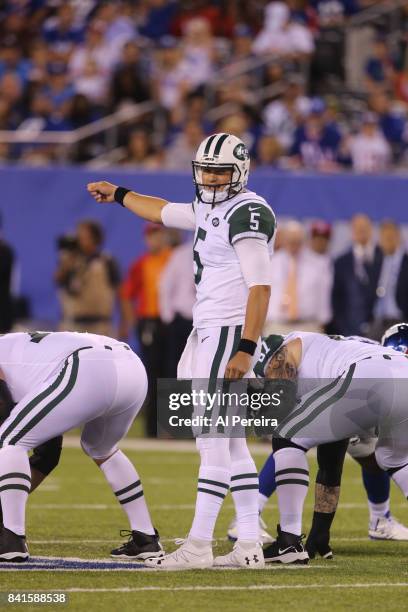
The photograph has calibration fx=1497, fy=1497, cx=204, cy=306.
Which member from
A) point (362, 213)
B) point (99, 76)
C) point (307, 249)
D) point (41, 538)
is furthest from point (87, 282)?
point (41, 538)

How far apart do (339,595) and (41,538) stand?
228cm

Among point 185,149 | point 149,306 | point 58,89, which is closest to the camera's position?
point 149,306

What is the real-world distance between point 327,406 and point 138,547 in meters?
1.15

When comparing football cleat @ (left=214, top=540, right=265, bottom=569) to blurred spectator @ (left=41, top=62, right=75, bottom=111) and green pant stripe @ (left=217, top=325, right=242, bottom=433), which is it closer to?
green pant stripe @ (left=217, top=325, right=242, bottom=433)

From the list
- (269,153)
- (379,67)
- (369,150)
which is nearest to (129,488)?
(269,153)

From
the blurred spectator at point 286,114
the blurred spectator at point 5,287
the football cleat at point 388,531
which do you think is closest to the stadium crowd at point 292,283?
the blurred spectator at point 5,287

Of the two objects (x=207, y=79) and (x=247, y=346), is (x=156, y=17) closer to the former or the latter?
(x=207, y=79)

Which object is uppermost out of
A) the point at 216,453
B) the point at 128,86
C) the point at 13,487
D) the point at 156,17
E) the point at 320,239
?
the point at 156,17

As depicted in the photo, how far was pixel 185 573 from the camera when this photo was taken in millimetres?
6562

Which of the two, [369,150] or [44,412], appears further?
[369,150]

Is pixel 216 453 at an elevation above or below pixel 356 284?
below

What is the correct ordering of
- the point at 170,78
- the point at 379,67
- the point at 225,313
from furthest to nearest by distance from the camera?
1. the point at 379,67
2. the point at 170,78
3. the point at 225,313

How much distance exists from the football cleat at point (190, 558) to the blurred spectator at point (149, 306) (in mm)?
7362

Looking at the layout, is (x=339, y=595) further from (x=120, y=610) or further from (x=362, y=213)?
(x=362, y=213)
